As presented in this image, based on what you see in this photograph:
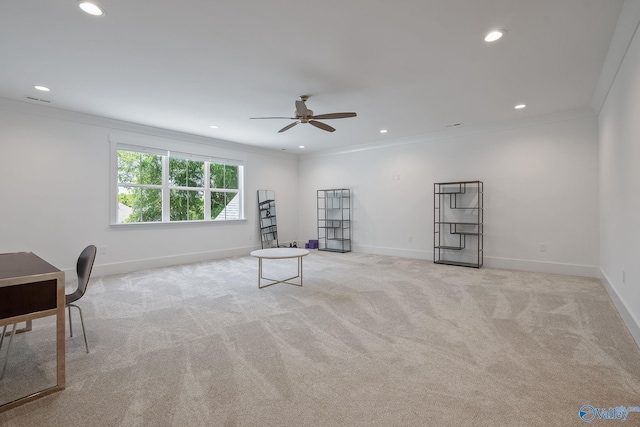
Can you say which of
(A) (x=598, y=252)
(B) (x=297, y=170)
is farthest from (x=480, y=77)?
(B) (x=297, y=170)

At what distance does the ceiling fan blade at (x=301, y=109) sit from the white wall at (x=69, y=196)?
328 centimetres

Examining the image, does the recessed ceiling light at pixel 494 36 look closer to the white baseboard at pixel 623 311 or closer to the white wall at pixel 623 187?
the white wall at pixel 623 187

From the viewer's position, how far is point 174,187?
5859mm

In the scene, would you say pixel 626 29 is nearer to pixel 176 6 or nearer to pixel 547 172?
pixel 547 172

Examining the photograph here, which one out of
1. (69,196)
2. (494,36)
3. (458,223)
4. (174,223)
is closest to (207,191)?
(174,223)

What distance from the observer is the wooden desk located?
1.65 m

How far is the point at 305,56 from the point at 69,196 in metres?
4.26

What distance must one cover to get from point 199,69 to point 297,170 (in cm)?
523

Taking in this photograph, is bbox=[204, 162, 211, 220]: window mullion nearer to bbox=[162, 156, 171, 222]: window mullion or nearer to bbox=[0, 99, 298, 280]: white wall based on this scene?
bbox=[0, 99, 298, 280]: white wall

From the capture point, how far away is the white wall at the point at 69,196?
4.13 meters

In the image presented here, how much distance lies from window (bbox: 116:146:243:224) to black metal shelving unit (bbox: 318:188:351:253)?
2.13m

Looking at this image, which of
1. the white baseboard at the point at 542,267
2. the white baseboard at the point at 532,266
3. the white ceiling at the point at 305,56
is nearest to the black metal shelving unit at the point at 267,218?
the white ceiling at the point at 305,56

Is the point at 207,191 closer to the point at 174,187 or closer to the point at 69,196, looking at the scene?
the point at 174,187

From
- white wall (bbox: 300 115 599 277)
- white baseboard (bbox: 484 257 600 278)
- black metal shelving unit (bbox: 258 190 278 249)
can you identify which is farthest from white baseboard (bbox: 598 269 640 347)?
black metal shelving unit (bbox: 258 190 278 249)
